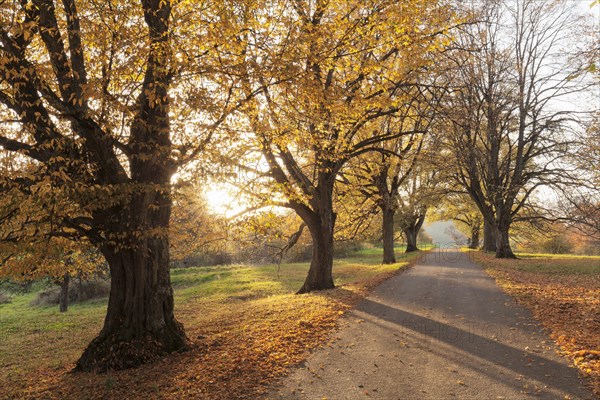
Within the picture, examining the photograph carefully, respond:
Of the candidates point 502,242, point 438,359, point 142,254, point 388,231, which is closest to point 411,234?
point 502,242

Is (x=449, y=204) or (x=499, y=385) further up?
(x=449, y=204)

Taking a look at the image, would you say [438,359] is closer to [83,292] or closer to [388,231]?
[388,231]

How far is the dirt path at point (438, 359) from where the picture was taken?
18.0ft

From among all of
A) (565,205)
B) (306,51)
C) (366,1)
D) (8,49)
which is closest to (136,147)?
(8,49)

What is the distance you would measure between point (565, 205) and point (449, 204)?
19207 millimetres

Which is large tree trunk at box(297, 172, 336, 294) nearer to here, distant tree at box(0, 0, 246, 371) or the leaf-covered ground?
the leaf-covered ground

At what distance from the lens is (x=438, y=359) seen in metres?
6.69

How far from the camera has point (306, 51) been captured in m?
8.36

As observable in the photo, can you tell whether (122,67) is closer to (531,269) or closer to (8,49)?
(8,49)

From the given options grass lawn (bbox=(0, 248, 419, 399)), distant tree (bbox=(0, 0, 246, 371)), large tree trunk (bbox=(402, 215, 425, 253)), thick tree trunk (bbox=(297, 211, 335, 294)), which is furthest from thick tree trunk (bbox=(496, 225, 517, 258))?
distant tree (bbox=(0, 0, 246, 371))

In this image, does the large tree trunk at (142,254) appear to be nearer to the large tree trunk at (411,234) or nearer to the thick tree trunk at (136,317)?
the thick tree trunk at (136,317)

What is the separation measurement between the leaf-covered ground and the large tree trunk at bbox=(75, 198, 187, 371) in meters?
7.07

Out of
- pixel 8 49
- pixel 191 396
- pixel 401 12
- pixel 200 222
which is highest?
pixel 401 12

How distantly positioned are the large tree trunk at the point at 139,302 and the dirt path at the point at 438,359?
10.7 feet
